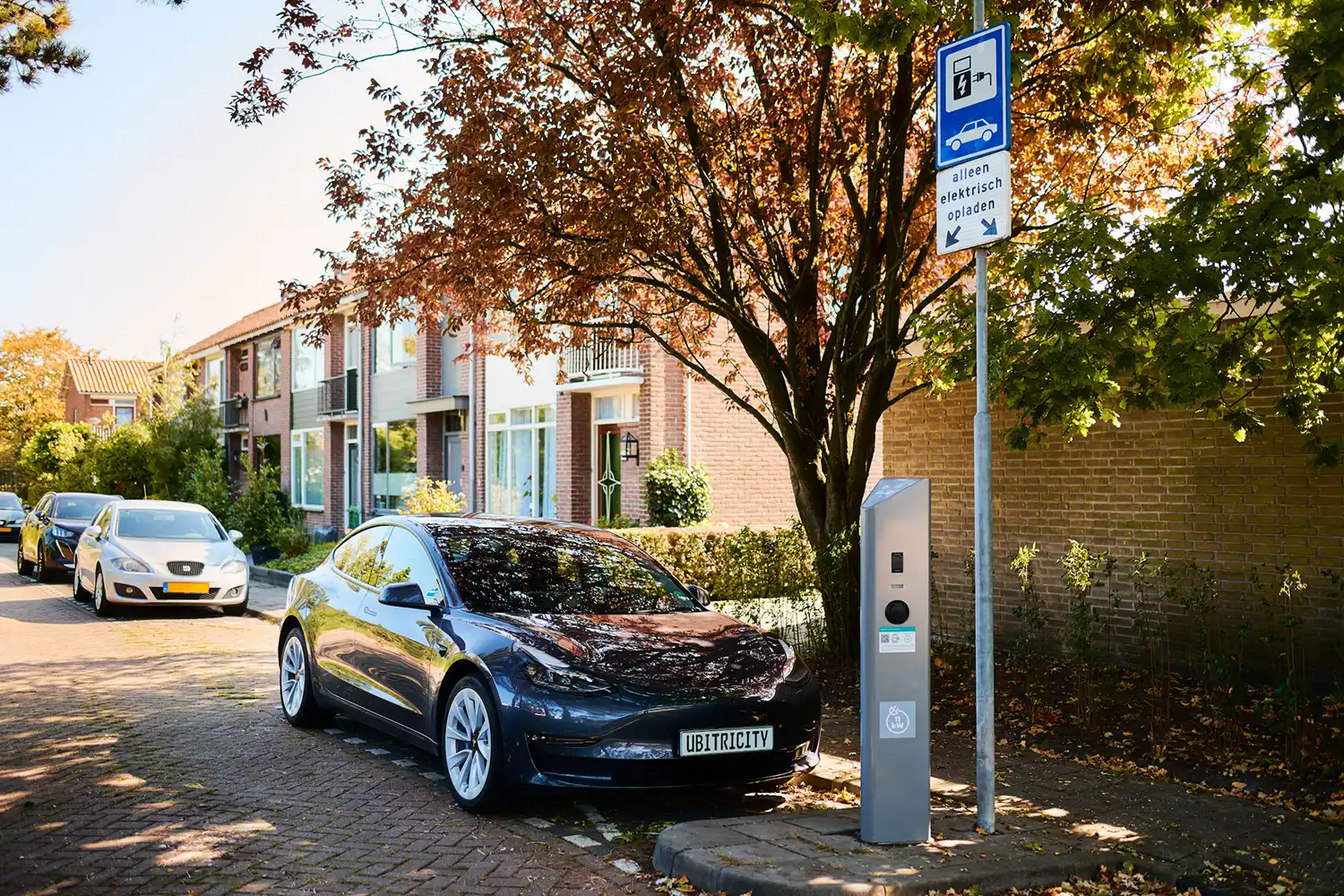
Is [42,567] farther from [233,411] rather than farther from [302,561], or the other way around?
[233,411]

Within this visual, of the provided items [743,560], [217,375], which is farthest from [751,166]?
[217,375]

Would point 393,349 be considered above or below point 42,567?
above

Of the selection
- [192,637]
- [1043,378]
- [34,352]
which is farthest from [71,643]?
[34,352]

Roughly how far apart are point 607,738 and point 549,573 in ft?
5.59

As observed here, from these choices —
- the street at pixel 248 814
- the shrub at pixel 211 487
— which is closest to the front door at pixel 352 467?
the shrub at pixel 211 487

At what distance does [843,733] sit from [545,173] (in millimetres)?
4870

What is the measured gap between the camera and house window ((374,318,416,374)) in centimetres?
3107

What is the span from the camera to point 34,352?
66.4 metres

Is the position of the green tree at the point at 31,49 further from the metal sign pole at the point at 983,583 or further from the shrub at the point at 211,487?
the shrub at the point at 211,487

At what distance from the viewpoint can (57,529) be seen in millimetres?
21328

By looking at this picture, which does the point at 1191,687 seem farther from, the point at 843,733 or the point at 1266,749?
the point at 843,733

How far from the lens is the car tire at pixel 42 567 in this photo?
2159cm

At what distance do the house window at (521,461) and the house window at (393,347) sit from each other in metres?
4.78

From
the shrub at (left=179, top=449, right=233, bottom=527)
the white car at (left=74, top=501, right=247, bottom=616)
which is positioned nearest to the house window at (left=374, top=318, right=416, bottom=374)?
the shrub at (left=179, top=449, right=233, bottom=527)
